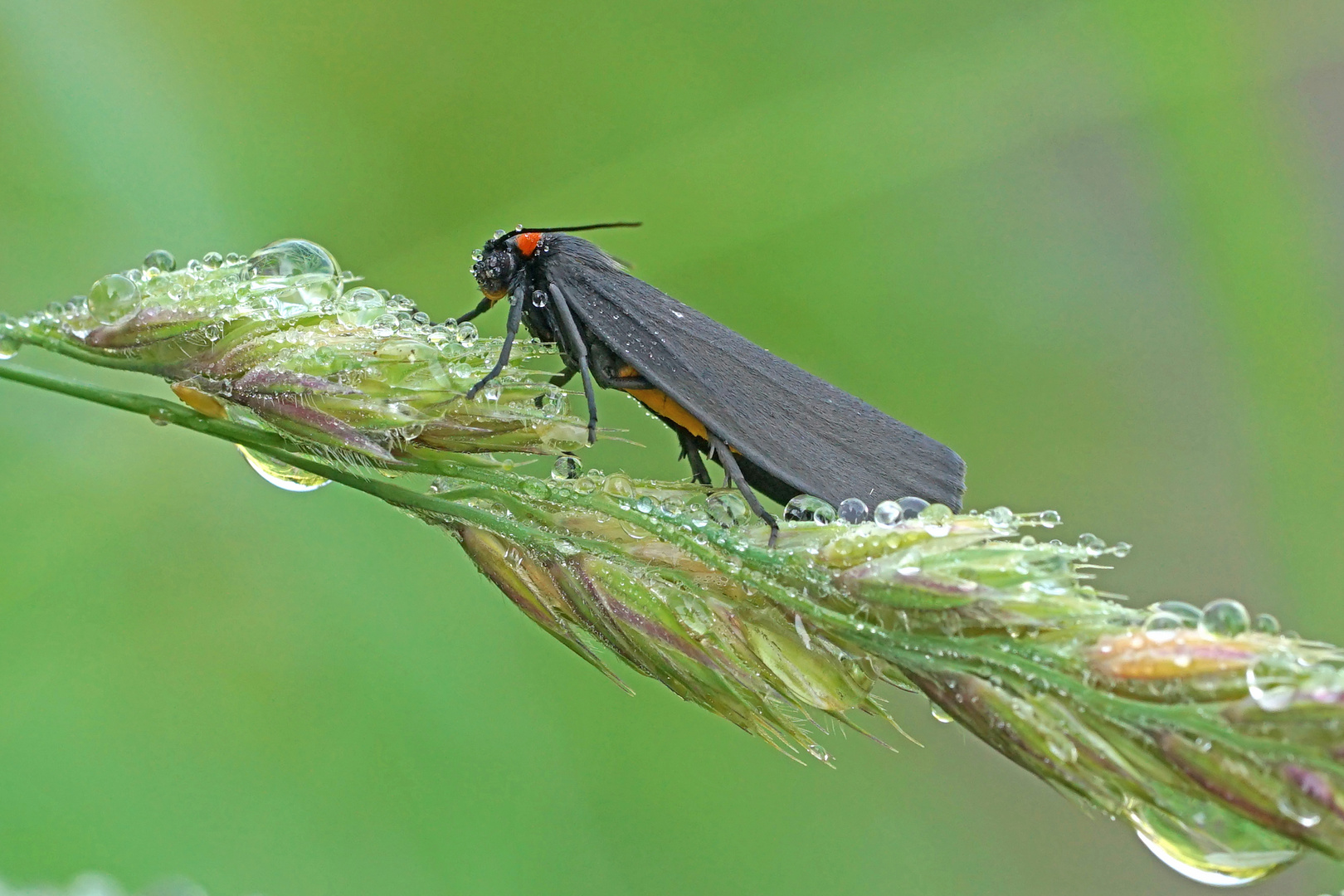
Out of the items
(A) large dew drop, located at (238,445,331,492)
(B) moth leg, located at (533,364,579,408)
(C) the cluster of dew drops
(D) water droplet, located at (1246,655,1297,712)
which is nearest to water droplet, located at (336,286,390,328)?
(C) the cluster of dew drops

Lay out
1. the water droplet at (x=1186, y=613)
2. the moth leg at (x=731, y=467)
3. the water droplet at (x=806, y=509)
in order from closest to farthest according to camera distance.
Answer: the water droplet at (x=1186, y=613)
the water droplet at (x=806, y=509)
the moth leg at (x=731, y=467)

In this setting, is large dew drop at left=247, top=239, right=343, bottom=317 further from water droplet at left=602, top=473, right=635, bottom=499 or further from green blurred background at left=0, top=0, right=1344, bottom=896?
green blurred background at left=0, top=0, right=1344, bottom=896

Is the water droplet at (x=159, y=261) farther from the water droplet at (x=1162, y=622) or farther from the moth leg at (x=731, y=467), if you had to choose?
the water droplet at (x=1162, y=622)

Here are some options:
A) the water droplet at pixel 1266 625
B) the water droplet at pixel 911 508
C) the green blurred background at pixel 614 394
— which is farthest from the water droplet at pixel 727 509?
the green blurred background at pixel 614 394

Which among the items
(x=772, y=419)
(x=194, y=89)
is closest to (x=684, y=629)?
(x=772, y=419)

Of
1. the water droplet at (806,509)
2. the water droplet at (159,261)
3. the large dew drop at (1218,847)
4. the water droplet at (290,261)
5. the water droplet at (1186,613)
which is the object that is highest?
the water droplet at (290,261)

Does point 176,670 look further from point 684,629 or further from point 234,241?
point 684,629
